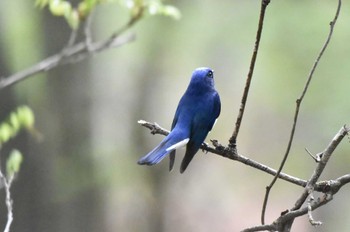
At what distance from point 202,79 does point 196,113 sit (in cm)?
7

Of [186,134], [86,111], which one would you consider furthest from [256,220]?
[186,134]

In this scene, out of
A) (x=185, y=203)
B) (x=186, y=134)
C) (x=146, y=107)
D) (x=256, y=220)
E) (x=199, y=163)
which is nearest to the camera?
(x=186, y=134)

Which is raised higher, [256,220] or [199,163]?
[199,163]

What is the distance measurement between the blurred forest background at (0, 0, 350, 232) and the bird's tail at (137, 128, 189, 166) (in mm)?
2423

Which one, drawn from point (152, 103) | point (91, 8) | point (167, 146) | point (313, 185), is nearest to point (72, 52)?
point (91, 8)

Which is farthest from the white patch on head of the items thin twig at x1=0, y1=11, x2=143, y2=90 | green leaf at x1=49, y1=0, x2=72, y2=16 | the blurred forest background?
the blurred forest background

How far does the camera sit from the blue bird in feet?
4.01

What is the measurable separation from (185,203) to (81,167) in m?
1.46

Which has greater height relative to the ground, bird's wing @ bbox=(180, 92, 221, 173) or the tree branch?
bird's wing @ bbox=(180, 92, 221, 173)

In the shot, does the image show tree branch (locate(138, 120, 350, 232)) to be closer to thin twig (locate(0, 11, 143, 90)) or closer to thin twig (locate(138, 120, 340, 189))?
thin twig (locate(138, 120, 340, 189))

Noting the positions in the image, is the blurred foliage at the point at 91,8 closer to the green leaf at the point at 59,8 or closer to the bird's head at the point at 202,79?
the green leaf at the point at 59,8

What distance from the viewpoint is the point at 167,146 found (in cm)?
114

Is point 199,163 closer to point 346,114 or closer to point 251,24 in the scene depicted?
point 251,24

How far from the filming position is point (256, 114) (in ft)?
19.3
